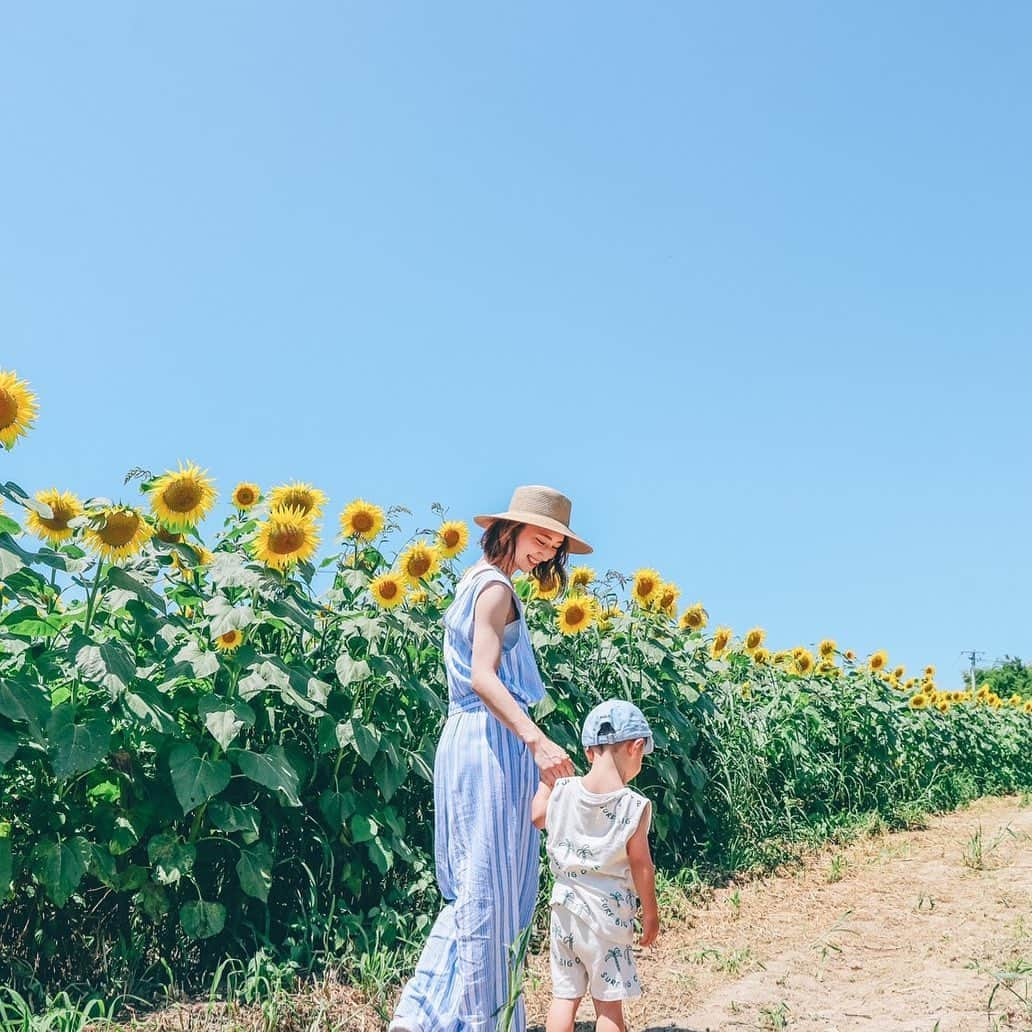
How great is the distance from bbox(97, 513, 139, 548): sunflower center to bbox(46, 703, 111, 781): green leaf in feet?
1.84

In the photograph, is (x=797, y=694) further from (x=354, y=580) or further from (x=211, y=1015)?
(x=211, y=1015)

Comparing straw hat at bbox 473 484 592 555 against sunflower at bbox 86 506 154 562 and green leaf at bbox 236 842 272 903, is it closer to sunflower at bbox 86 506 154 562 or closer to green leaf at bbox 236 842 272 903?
sunflower at bbox 86 506 154 562

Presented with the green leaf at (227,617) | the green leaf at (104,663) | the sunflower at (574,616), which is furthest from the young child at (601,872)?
the sunflower at (574,616)

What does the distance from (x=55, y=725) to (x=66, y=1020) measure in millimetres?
878

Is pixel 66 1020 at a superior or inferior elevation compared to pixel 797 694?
inferior

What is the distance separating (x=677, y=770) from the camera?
6.38 metres

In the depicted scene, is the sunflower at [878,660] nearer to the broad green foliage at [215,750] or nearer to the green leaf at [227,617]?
the broad green foliage at [215,750]

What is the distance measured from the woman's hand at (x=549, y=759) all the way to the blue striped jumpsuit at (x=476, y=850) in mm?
282

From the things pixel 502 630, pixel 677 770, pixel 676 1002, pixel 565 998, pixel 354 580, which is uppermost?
pixel 354 580

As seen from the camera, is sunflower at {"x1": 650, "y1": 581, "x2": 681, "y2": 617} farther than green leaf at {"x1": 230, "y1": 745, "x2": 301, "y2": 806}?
Yes

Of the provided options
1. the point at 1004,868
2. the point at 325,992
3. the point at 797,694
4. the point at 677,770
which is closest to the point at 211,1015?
the point at 325,992

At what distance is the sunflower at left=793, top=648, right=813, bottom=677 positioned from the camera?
9266mm

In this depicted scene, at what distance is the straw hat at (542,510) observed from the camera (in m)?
3.46

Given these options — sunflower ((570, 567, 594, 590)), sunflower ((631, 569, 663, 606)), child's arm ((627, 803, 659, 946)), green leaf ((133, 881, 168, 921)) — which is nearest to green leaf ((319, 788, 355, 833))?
green leaf ((133, 881, 168, 921))
